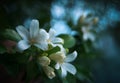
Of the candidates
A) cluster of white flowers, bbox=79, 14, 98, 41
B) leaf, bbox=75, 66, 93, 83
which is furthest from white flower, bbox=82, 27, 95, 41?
leaf, bbox=75, 66, 93, 83

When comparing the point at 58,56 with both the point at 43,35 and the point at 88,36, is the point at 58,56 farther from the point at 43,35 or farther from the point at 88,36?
the point at 88,36

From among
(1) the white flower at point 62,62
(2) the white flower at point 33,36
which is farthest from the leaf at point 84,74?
(2) the white flower at point 33,36

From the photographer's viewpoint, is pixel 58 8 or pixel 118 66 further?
pixel 118 66

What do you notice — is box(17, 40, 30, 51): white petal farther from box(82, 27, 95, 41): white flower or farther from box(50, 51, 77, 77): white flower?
box(82, 27, 95, 41): white flower

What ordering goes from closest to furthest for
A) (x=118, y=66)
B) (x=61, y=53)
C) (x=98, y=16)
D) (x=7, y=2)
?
(x=61, y=53) < (x=7, y=2) < (x=98, y=16) < (x=118, y=66)

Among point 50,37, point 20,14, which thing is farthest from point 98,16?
point 50,37

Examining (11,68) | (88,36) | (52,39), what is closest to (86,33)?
(88,36)

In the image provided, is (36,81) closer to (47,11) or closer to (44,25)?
(44,25)
